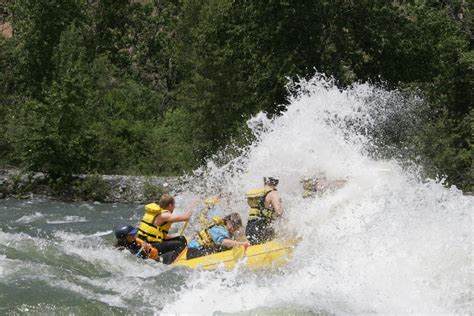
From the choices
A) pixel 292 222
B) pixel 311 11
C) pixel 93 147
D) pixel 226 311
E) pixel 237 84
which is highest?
pixel 311 11

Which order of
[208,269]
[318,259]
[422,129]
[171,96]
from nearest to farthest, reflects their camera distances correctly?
[318,259]
[208,269]
[422,129]
[171,96]

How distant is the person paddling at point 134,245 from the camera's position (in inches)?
446

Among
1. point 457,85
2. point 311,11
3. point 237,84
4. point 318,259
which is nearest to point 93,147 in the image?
point 237,84

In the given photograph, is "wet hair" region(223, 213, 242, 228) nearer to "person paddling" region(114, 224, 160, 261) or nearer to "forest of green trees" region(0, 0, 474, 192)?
"person paddling" region(114, 224, 160, 261)

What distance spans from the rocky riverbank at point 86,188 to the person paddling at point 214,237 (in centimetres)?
1085

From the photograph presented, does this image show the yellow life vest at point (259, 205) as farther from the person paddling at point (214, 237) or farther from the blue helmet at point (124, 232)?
the blue helmet at point (124, 232)

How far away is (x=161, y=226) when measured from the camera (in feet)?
38.1

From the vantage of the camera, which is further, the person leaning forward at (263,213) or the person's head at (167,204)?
the person's head at (167,204)

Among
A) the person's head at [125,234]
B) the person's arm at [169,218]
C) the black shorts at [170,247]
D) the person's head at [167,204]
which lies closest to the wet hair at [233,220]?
the person's arm at [169,218]

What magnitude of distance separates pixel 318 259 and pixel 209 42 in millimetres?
18569

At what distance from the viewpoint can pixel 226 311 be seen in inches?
302

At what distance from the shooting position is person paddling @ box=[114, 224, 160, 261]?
37.1 ft

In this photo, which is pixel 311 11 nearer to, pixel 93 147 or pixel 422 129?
pixel 422 129

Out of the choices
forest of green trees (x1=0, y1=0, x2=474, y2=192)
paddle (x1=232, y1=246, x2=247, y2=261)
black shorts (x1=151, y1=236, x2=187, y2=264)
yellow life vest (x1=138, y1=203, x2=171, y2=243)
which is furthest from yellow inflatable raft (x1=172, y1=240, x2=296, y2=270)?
forest of green trees (x1=0, y1=0, x2=474, y2=192)
